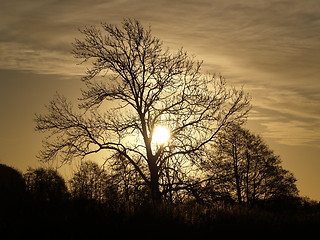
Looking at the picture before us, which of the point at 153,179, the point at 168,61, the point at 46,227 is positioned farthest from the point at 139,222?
the point at 168,61

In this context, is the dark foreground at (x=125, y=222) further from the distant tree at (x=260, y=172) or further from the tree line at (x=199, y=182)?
the distant tree at (x=260, y=172)

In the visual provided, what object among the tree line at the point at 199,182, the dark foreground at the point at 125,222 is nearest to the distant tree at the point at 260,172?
the tree line at the point at 199,182

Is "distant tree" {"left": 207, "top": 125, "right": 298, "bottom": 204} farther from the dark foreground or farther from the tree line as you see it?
the dark foreground

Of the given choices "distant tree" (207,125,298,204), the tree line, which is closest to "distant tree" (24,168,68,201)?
the tree line

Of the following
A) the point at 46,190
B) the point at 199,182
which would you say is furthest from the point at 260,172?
the point at 46,190

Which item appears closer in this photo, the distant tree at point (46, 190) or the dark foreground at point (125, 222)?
the dark foreground at point (125, 222)

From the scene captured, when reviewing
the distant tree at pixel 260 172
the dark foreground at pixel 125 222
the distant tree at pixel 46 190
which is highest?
the distant tree at pixel 260 172

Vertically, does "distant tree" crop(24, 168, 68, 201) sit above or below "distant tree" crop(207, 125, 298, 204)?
below

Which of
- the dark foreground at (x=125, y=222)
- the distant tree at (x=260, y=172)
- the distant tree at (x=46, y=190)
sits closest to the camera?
the dark foreground at (x=125, y=222)

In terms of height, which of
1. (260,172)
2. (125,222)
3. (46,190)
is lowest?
(125,222)

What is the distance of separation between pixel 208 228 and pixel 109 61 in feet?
42.1

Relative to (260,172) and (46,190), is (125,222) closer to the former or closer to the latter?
(46,190)

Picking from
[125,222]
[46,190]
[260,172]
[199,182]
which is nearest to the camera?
[125,222]

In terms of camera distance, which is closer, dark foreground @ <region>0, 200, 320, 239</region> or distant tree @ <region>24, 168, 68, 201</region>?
dark foreground @ <region>0, 200, 320, 239</region>
